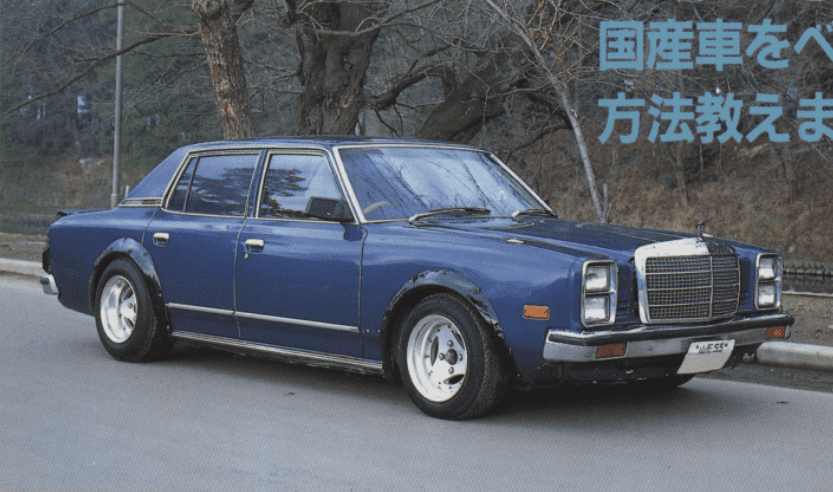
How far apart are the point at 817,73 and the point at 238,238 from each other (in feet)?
75.4

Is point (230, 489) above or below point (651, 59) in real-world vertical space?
below

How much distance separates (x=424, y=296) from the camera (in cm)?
630

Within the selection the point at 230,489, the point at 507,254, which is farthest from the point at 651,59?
the point at 230,489

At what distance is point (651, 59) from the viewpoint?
639 inches

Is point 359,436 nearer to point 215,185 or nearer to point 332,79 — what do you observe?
point 215,185

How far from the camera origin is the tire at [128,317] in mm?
7930

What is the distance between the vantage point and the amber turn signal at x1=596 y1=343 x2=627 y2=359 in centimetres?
557

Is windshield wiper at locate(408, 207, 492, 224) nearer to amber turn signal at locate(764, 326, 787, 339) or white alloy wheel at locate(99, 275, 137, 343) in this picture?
amber turn signal at locate(764, 326, 787, 339)

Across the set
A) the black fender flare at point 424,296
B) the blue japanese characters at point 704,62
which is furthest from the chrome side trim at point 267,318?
the blue japanese characters at point 704,62

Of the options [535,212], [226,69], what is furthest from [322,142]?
[226,69]

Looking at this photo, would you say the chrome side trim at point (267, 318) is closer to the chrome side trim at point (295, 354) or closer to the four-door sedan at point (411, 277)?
the four-door sedan at point (411, 277)

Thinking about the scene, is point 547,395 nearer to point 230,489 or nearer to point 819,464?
point 819,464

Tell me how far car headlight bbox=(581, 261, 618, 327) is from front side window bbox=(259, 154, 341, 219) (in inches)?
76.5

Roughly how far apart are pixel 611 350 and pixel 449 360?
3.34 ft
